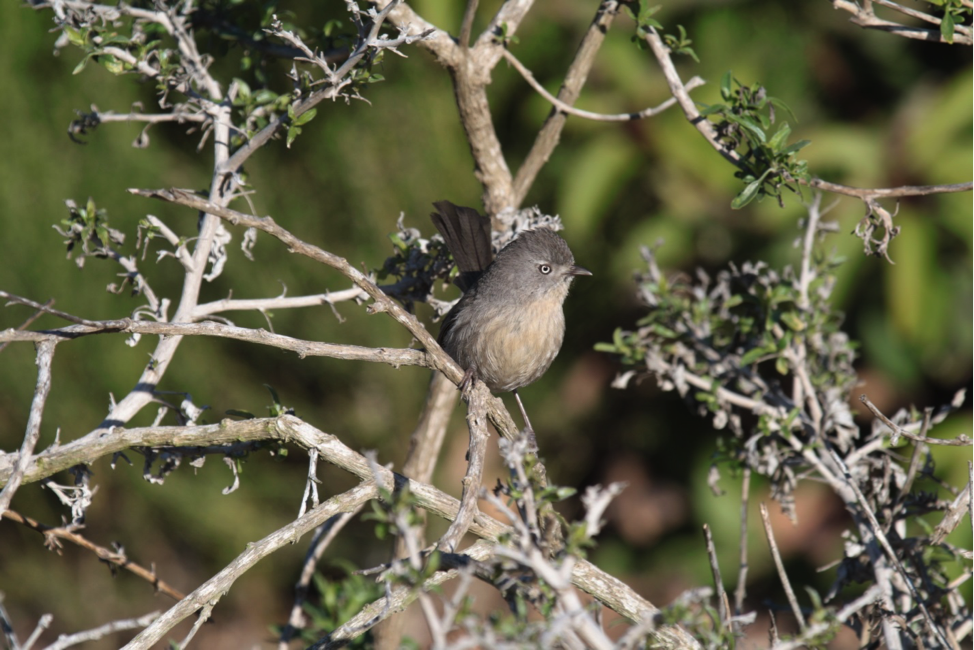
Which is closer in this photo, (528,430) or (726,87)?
(726,87)

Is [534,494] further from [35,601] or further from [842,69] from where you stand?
[35,601]

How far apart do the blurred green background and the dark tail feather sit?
4.17 feet

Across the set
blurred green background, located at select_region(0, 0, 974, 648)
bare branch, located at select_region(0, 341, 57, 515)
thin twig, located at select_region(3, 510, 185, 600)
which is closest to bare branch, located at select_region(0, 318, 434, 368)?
bare branch, located at select_region(0, 341, 57, 515)

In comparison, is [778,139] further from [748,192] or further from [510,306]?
[510,306]

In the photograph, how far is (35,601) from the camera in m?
6.49

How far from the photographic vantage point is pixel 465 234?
11.8 feet

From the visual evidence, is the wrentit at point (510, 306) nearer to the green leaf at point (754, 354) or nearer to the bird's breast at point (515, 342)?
the bird's breast at point (515, 342)

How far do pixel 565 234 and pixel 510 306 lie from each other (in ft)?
5.89

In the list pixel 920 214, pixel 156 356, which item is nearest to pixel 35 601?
pixel 156 356

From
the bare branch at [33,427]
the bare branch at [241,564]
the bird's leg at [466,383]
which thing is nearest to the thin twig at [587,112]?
A: the bird's leg at [466,383]

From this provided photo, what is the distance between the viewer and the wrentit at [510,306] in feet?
12.2

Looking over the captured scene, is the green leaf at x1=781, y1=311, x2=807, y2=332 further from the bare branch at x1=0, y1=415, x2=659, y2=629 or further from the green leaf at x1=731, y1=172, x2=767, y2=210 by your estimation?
the bare branch at x1=0, y1=415, x2=659, y2=629

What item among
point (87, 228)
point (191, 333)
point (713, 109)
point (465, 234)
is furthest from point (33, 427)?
point (713, 109)

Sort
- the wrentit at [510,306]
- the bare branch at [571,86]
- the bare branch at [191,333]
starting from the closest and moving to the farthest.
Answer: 1. the bare branch at [191,333]
2. the bare branch at [571,86]
3. the wrentit at [510,306]
